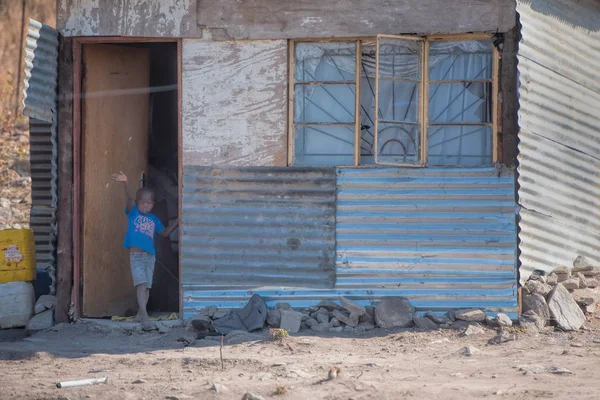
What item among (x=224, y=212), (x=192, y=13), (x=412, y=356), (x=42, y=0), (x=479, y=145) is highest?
(x=42, y=0)

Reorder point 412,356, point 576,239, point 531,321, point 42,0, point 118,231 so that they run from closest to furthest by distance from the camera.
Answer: point 412,356
point 531,321
point 576,239
point 118,231
point 42,0

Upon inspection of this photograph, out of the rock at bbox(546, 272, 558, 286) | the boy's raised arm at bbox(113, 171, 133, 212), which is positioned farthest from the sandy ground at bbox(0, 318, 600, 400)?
the boy's raised arm at bbox(113, 171, 133, 212)

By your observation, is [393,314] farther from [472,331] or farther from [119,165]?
[119,165]

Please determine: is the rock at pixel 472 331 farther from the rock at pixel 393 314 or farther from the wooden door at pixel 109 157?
the wooden door at pixel 109 157

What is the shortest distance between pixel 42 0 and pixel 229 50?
10.4m

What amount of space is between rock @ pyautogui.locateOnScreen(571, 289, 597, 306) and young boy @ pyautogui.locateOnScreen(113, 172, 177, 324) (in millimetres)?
3935

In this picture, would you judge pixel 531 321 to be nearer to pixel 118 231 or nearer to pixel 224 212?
pixel 224 212

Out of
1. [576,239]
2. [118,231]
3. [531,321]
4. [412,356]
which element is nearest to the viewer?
[412,356]

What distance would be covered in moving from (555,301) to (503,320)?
0.62 m

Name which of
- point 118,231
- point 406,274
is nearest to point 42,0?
point 118,231

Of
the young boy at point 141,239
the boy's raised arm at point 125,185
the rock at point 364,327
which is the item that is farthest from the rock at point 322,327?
the boy's raised arm at point 125,185

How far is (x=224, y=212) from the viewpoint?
820cm

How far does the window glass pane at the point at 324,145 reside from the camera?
8156 mm

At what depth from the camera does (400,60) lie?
806 centimetres
